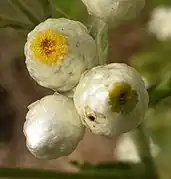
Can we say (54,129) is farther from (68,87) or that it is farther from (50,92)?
(50,92)

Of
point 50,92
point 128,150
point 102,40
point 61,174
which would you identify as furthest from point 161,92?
point 50,92

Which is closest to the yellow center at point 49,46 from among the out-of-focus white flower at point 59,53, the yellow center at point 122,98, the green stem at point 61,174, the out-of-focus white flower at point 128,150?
the out-of-focus white flower at point 59,53

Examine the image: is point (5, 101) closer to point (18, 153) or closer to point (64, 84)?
point (18, 153)

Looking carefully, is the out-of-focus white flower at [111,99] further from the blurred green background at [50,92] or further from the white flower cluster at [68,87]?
the blurred green background at [50,92]

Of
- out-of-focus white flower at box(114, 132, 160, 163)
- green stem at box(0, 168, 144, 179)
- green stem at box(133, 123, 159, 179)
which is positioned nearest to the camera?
green stem at box(0, 168, 144, 179)

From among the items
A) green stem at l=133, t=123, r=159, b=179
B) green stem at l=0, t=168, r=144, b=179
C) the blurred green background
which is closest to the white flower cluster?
green stem at l=0, t=168, r=144, b=179

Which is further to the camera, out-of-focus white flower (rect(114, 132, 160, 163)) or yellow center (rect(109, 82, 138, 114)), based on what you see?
out-of-focus white flower (rect(114, 132, 160, 163))

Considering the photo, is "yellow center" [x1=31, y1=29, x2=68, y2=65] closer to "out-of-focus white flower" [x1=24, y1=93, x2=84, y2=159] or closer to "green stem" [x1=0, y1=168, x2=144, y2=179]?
"out-of-focus white flower" [x1=24, y1=93, x2=84, y2=159]

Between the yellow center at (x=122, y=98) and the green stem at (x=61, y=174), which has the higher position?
the yellow center at (x=122, y=98)
